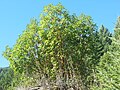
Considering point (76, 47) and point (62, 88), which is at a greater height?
point (76, 47)

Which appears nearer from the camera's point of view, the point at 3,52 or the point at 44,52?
the point at 44,52

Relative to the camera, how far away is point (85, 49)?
24.4m

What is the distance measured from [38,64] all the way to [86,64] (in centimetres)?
376

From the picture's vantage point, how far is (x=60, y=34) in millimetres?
23922

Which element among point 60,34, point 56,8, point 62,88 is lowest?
point 62,88

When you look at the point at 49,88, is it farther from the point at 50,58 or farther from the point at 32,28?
the point at 32,28

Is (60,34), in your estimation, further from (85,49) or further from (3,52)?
(3,52)

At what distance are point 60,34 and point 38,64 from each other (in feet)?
10.3

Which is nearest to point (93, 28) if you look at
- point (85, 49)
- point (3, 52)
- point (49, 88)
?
point (85, 49)

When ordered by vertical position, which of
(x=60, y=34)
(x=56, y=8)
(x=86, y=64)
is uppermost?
(x=56, y=8)

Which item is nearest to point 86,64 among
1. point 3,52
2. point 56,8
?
point 56,8

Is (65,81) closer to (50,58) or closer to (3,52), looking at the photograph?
(50,58)

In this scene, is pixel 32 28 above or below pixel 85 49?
above

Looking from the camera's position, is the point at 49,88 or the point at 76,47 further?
the point at 49,88
